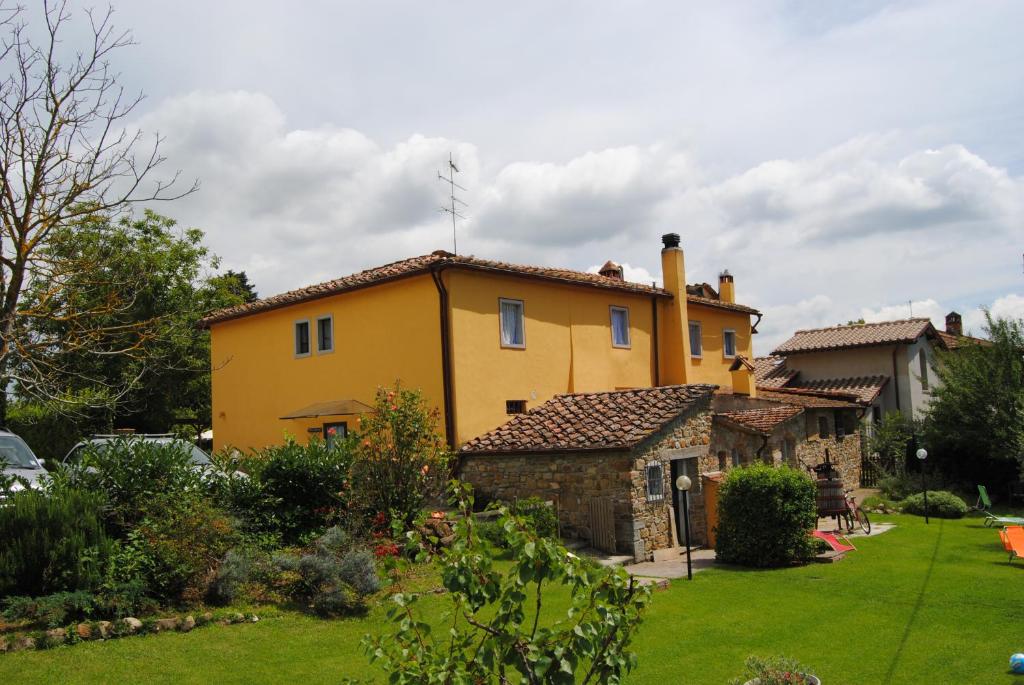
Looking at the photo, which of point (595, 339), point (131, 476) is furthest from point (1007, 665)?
point (595, 339)

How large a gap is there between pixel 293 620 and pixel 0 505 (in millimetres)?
3734

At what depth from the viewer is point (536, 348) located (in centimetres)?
1958

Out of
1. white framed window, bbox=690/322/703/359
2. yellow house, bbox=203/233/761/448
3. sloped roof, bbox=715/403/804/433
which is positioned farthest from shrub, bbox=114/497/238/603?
white framed window, bbox=690/322/703/359

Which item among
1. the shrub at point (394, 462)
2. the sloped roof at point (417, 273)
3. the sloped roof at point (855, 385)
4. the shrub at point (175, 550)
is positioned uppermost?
the sloped roof at point (417, 273)

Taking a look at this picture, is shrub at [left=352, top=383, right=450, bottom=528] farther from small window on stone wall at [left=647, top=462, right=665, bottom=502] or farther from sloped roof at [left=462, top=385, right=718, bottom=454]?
small window on stone wall at [left=647, top=462, right=665, bottom=502]

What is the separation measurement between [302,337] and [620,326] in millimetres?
8727

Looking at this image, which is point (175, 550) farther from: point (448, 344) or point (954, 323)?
point (954, 323)

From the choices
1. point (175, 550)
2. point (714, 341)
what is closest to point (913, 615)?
point (175, 550)

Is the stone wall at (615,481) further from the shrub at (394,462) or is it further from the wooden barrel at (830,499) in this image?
the wooden barrel at (830,499)

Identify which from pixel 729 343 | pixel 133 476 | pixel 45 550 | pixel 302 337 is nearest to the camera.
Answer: pixel 45 550

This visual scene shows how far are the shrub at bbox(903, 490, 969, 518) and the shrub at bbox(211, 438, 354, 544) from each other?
16.8 meters

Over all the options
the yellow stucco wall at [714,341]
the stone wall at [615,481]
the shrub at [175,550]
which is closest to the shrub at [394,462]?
the stone wall at [615,481]

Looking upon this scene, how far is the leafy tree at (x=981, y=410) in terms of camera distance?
24406 mm

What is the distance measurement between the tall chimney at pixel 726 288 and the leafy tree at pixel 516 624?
2570cm
